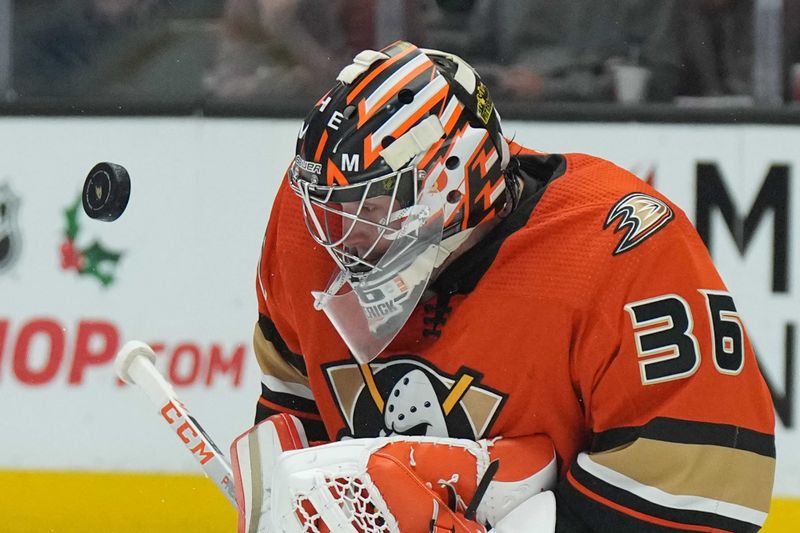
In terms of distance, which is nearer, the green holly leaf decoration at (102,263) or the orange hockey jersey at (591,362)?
the orange hockey jersey at (591,362)

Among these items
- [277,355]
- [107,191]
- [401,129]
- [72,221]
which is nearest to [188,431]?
[277,355]

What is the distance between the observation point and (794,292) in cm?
301

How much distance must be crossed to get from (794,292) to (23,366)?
1.89 m

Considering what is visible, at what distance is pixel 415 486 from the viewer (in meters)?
1.72

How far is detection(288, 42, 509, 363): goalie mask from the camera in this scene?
1769 mm

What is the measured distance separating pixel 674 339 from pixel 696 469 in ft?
0.56

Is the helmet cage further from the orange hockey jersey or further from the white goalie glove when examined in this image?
the white goalie glove

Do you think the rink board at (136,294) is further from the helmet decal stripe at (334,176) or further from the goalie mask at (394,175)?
the helmet decal stripe at (334,176)

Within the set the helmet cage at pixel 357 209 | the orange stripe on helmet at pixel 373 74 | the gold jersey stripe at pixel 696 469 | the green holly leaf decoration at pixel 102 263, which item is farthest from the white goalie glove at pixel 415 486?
the green holly leaf decoration at pixel 102 263

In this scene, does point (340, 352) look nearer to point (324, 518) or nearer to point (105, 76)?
point (324, 518)

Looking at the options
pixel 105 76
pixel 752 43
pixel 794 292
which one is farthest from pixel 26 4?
pixel 794 292

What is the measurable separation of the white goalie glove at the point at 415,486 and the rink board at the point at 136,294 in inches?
53.5

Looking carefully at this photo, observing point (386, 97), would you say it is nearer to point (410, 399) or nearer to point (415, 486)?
point (410, 399)

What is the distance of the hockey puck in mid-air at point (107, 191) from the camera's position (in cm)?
212
